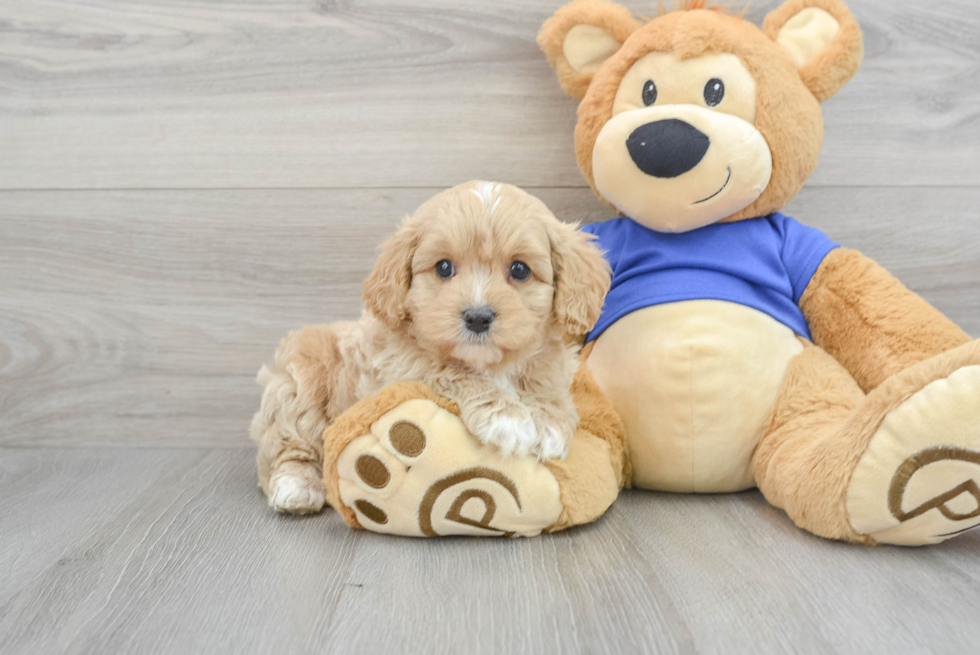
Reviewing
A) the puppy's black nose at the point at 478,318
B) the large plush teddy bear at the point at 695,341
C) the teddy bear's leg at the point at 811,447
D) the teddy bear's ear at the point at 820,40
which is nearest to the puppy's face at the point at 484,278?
the puppy's black nose at the point at 478,318

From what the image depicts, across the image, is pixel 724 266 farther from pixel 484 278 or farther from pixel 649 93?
pixel 484 278

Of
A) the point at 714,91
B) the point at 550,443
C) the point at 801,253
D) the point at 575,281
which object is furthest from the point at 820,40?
the point at 550,443

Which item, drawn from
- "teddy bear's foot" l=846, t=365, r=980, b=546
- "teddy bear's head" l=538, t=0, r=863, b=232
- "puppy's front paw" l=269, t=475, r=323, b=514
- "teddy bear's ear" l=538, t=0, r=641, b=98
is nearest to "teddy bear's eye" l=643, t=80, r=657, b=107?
"teddy bear's head" l=538, t=0, r=863, b=232

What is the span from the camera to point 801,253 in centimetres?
130

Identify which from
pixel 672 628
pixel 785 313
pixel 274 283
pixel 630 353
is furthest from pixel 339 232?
pixel 672 628

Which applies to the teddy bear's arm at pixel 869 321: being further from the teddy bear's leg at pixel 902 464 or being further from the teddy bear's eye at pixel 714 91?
the teddy bear's eye at pixel 714 91

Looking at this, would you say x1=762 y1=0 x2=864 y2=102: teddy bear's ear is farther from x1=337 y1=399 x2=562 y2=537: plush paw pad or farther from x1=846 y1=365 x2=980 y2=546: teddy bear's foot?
x1=337 y1=399 x2=562 y2=537: plush paw pad

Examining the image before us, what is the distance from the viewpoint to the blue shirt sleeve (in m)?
1.29

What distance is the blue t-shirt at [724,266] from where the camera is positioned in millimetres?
1260

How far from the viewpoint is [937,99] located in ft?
4.95

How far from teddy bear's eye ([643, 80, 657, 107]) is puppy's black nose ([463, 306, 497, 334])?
0.54m

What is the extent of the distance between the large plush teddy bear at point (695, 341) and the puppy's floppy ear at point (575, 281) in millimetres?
195

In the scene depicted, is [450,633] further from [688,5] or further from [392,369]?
[688,5]

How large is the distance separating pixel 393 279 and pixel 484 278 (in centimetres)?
15
